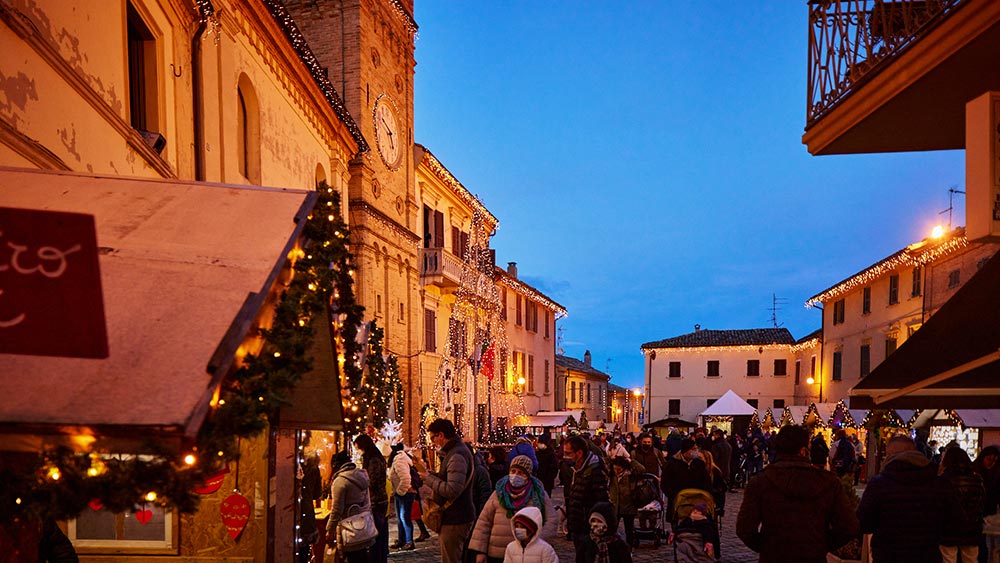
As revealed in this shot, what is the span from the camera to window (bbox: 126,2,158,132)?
8289 mm

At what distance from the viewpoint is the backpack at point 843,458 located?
18.0m

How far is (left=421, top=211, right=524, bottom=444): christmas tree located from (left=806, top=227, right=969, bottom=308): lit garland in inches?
623

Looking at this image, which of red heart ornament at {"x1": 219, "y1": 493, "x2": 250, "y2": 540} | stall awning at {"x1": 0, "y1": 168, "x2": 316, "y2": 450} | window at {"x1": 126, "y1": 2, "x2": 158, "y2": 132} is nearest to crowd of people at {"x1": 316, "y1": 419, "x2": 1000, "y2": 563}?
red heart ornament at {"x1": 219, "y1": 493, "x2": 250, "y2": 540}

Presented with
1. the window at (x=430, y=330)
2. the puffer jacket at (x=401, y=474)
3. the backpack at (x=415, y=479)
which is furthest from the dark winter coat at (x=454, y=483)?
the window at (x=430, y=330)

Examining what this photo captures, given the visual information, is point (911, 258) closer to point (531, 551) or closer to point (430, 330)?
point (430, 330)

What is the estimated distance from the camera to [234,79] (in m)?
10.9

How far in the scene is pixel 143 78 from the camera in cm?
838

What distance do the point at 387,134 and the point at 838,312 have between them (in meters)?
26.4

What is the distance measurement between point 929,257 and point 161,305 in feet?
94.7

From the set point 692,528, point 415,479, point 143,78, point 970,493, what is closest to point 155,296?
point 143,78

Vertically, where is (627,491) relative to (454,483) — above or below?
below

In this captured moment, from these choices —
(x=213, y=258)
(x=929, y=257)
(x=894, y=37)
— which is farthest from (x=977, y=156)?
(x=929, y=257)

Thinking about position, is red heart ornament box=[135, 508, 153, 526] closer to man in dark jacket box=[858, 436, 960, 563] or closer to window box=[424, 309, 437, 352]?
man in dark jacket box=[858, 436, 960, 563]

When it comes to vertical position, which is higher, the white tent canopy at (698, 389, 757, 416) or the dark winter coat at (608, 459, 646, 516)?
the dark winter coat at (608, 459, 646, 516)
